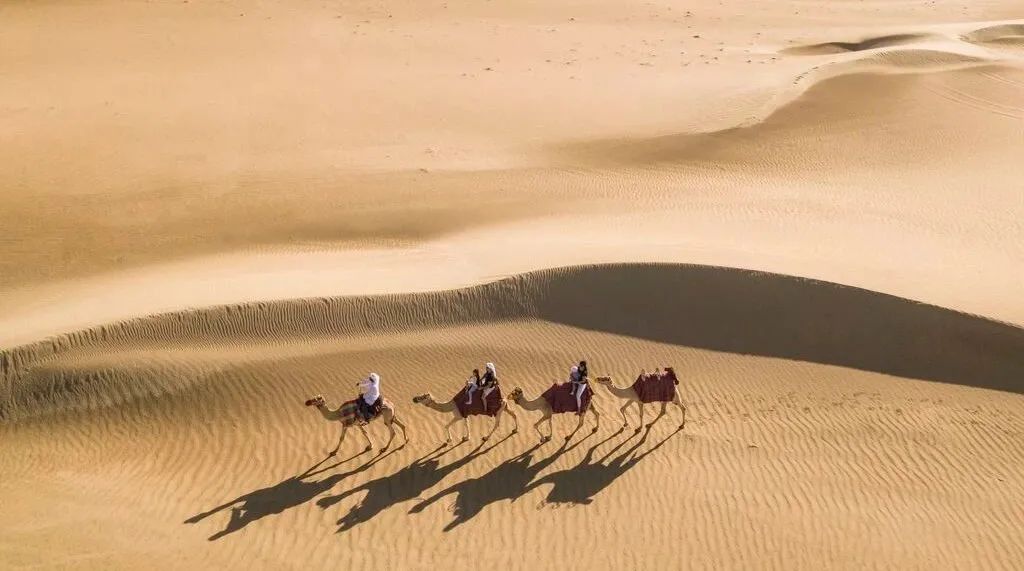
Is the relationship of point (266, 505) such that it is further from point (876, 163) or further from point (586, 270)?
point (876, 163)

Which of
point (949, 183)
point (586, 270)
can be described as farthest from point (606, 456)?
point (949, 183)

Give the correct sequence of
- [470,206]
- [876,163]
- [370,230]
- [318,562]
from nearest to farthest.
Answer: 1. [318,562]
2. [370,230]
3. [470,206]
4. [876,163]

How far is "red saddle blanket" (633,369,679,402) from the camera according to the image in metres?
10.3

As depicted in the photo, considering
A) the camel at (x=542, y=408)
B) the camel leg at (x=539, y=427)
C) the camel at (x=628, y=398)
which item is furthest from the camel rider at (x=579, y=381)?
the camel leg at (x=539, y=427)

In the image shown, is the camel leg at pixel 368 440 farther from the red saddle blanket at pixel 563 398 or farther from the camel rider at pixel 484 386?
the red saddle blanket at pixel 563 398

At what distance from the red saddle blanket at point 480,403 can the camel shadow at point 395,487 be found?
844 millimetres

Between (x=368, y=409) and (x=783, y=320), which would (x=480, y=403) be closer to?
(x=368, y=409)

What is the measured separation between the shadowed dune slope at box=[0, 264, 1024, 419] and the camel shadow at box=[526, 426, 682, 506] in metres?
2.69

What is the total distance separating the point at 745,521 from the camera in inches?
379

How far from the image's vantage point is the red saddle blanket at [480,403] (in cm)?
1010

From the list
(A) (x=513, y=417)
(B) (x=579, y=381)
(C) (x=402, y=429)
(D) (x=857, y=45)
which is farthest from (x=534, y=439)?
(D) (x=857, y=45)

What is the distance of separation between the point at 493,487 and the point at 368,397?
6.46 feet

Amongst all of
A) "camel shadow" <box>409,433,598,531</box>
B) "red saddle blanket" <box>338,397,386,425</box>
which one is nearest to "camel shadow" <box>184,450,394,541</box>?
"red saddle blanket" <box>338,397,386,425</box>

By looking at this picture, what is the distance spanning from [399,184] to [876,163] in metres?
12.4
